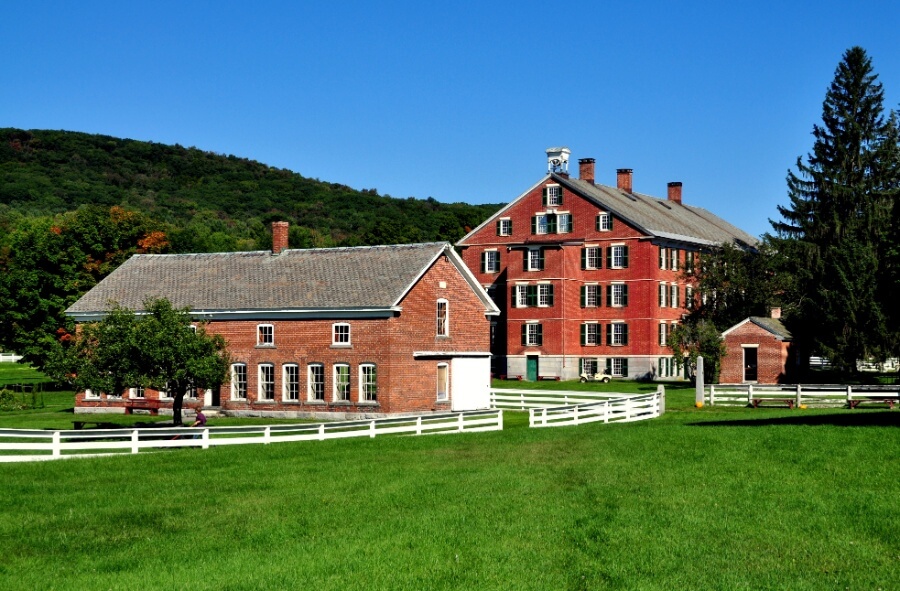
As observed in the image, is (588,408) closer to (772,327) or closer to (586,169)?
(772,327)

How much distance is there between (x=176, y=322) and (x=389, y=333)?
9771mm

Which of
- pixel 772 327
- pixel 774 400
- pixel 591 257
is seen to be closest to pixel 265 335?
pixel 774 400

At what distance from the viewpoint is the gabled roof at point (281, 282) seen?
50.0m

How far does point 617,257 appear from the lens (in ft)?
244

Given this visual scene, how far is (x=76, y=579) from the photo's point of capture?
58.7 feet

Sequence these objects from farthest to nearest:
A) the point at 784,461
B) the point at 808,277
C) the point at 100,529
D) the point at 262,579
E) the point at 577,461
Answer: the point at 808,277
the point at 577,461
the point at 784,461
the point at 100,529
the point at 262,579

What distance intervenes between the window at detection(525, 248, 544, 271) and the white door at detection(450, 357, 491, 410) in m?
21.8

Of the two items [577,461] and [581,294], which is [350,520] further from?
[581,294]

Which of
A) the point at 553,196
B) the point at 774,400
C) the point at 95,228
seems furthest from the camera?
the point at 553,196

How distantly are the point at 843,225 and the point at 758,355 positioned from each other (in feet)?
51.6

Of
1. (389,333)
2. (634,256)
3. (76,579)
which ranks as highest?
(634,256)

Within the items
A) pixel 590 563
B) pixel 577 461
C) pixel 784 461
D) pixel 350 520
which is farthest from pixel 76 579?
pixel 784 461

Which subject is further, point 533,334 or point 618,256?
point 533,334

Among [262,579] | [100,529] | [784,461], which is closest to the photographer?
[262,579]
